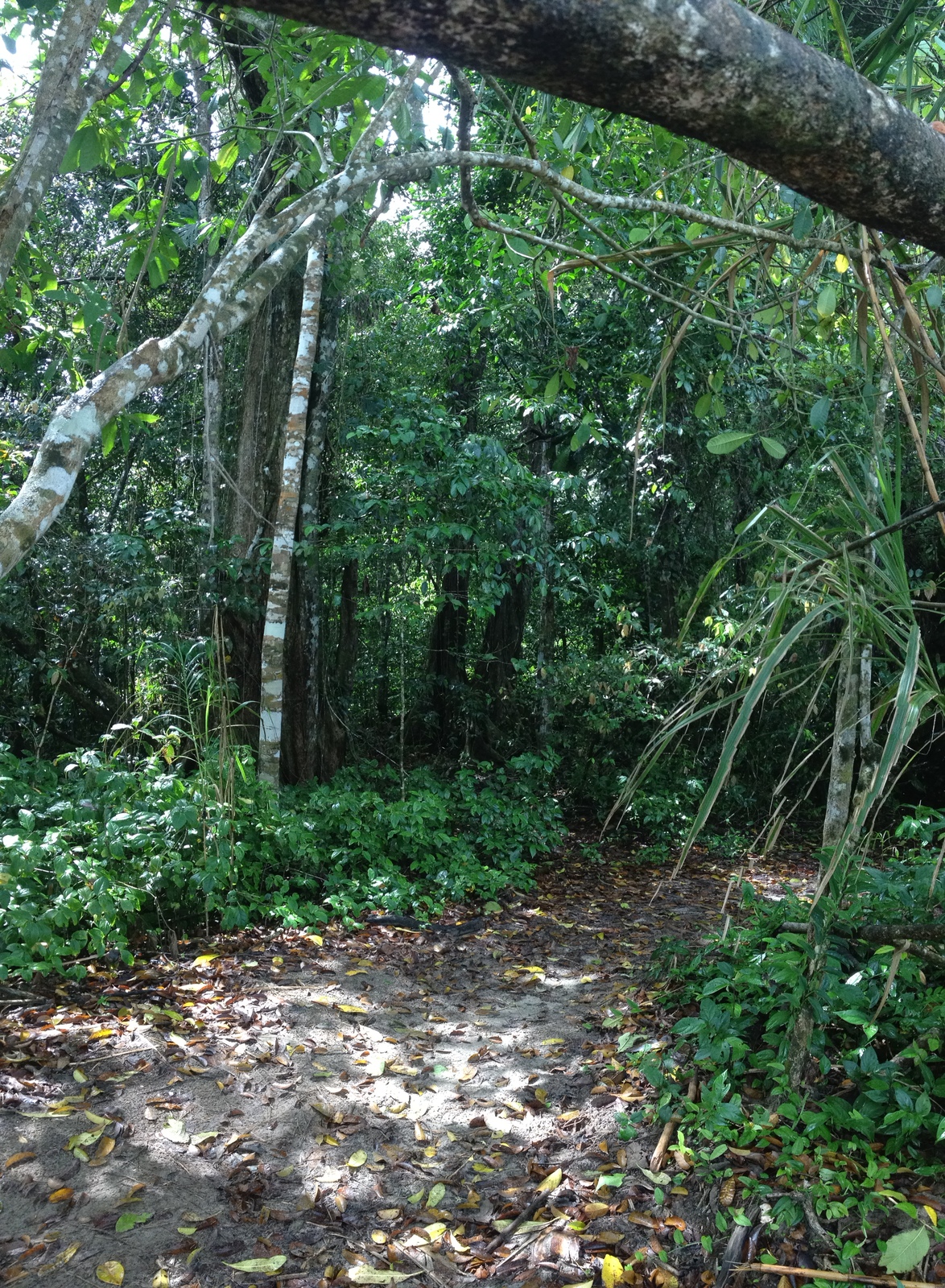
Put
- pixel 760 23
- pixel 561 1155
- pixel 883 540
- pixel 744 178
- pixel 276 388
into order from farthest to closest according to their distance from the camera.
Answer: pixel 276 388 → pixel 561 1155 → pixel 744 178 → pixel 883 540 → pixel 760 23

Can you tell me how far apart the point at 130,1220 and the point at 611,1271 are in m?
1.24

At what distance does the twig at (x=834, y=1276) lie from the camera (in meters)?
1.96

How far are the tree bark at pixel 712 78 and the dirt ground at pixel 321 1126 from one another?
1422 millimetres

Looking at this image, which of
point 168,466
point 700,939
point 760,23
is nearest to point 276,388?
point 168,466

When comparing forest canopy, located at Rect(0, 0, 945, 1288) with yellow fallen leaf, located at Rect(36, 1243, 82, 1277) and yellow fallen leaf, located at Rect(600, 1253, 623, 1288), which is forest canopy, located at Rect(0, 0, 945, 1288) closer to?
yellow fallen leaf, located at Rect(600, 1253, 623, 1288)

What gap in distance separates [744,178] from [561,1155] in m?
2.86

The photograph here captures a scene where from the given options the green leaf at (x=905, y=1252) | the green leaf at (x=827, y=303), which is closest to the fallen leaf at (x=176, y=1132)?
the green leaf at (x=905, y=1252)

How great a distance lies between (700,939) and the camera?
4328 millimetres

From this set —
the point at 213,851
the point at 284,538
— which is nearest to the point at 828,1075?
the point at 213,851

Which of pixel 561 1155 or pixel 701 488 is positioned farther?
pixel 701 488

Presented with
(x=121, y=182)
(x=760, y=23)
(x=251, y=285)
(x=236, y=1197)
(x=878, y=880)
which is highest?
(x=121, y=182)

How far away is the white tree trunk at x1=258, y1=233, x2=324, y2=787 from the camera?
19.3ft

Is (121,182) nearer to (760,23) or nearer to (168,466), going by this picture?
(168,466)

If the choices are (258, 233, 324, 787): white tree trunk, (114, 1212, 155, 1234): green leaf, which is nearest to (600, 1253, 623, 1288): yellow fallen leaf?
(114, 1212, 155, 1234): green leaf
